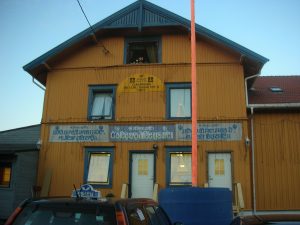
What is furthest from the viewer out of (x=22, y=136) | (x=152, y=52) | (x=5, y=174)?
(x=22, y=136)

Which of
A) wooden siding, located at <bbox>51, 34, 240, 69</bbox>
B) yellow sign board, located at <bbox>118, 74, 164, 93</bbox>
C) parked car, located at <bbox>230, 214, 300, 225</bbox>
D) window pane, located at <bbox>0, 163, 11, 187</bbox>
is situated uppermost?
wooden siding, located at <bbox>51, 34, 240, 69</bbox>

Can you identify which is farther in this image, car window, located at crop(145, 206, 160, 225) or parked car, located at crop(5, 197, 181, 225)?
car window, located at crop(145, 206, 160, 225)

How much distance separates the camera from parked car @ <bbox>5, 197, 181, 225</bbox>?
421cm

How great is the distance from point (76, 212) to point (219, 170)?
429 inches

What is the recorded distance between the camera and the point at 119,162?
15016mm

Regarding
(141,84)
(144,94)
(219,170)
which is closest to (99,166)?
(144,94)

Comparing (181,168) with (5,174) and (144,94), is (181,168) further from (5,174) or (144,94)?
(5,174)

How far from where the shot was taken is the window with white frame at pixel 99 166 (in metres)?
15.0

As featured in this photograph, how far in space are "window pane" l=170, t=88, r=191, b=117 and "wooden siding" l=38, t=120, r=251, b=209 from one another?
1.24 meters

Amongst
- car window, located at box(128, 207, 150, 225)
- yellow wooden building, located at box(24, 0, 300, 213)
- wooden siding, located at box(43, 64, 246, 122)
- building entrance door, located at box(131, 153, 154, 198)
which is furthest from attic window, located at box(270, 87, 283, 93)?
car window, located at box(128, 207, 150, 225)

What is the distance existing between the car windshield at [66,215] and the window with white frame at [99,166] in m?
10.5

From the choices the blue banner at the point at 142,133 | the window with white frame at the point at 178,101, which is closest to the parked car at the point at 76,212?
the blue banner at the point at 142,133

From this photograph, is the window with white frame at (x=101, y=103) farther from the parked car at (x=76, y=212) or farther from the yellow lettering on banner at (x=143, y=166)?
the parked car at (x=76, y=212)

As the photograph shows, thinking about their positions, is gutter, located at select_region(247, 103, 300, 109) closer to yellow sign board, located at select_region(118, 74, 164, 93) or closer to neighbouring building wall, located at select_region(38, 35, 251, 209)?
neighbouring building wall, located at select_region(38, 35, 251, 209)
